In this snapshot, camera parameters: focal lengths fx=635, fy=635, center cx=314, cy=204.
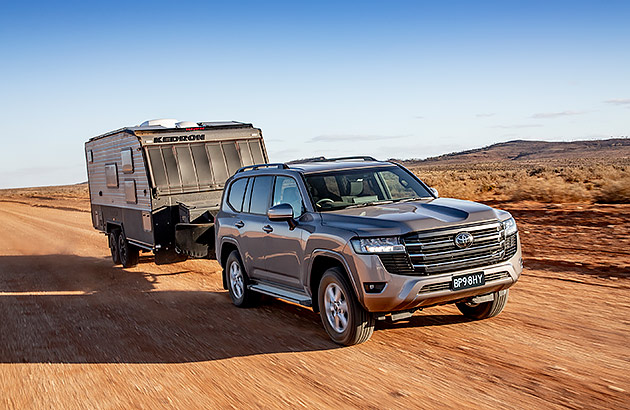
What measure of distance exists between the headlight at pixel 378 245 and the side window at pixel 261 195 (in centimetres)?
223

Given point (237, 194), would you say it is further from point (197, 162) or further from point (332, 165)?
point (197, 162)

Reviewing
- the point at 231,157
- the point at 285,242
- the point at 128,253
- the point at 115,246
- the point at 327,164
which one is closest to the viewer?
the point at 285,242

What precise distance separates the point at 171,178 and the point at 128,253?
8.54 feet

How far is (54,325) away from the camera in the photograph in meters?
8.34

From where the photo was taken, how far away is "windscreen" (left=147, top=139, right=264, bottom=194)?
12.3 m

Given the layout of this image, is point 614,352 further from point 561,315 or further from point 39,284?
point 39,284

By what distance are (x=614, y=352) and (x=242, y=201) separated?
195 inches

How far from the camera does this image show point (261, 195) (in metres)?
8.22

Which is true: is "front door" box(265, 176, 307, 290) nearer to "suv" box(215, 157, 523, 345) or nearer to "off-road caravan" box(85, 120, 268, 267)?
"suv" box(215, 157, 523, 345)

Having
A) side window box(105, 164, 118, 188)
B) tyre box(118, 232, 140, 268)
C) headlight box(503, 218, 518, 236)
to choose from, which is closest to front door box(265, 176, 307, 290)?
headlight box(503, 218, 518, 236)

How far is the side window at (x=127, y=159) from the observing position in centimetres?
1275

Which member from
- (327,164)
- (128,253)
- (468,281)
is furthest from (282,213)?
(128,253)

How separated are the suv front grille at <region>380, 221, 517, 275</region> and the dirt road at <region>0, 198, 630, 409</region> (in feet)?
2.61

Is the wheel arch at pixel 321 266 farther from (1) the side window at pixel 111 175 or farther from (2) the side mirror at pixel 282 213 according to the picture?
(1) the side window at pixel 111 175
